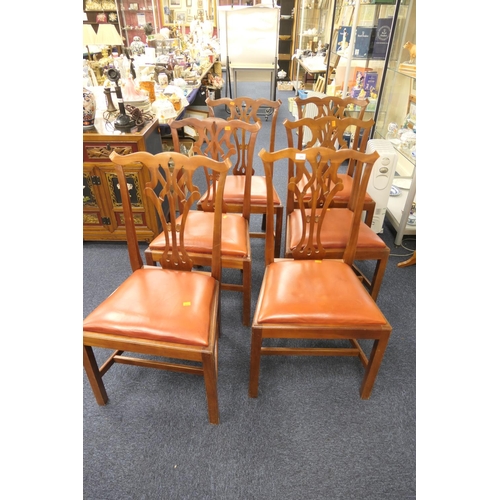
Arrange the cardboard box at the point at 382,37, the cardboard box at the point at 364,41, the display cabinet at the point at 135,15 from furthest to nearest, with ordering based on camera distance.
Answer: the display cabinet at the point at 135,15 < the cardboard box at the point at 364,41 < the cardboard box at the point at 382,37

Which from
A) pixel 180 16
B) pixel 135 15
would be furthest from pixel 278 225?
pixel 180 16

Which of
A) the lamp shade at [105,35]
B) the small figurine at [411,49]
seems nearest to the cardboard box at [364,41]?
the small figurine at [411,49]

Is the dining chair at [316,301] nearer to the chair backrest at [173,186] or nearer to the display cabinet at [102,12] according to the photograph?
the chair backrest at [173,186]

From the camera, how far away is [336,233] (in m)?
1.49

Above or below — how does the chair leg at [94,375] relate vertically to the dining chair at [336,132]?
below

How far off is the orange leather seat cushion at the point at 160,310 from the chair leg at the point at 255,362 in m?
0.19

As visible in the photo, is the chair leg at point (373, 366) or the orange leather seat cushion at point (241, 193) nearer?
the chair leg at point (373, 366)

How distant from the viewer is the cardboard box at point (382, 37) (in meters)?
2.59

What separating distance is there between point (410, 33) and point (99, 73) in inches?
110

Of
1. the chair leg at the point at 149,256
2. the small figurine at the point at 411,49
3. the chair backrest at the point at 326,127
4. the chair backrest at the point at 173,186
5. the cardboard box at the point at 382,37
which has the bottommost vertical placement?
the chair leg at the point at 149,256

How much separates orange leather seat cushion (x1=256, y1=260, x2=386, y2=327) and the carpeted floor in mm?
439

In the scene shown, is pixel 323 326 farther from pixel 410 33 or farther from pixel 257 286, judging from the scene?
pixel 410 33

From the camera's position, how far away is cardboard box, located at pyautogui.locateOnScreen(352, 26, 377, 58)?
2.84 meters

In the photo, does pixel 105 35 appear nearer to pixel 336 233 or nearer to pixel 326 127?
pixel 326 127
